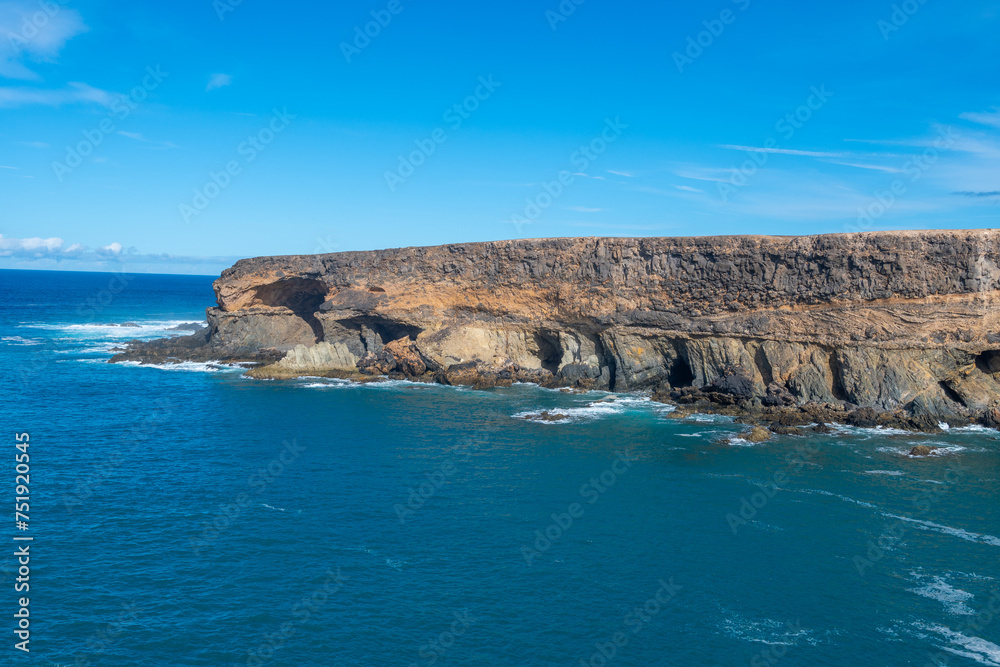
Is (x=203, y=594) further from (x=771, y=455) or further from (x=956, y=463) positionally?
(x=956, y=463)

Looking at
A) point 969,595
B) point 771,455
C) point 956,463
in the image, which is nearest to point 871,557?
point 969,595

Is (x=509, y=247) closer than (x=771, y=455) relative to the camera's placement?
No

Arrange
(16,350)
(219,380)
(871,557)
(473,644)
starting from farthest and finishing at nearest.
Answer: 1. (16,350)
2. (219,380)
3. (871,557)
4. (473,644)
